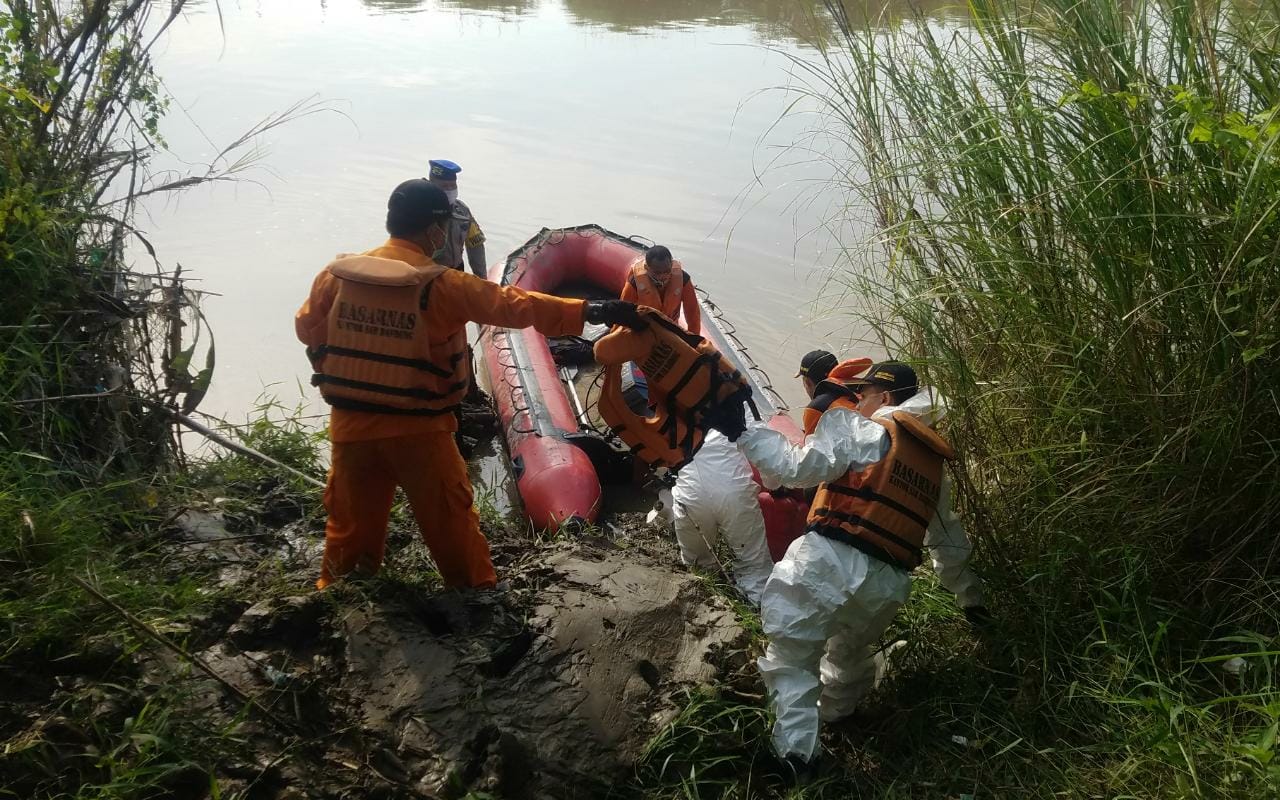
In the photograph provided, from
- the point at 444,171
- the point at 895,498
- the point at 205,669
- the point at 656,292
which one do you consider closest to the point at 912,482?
Result: the point at 895,498

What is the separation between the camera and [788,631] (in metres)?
2.86

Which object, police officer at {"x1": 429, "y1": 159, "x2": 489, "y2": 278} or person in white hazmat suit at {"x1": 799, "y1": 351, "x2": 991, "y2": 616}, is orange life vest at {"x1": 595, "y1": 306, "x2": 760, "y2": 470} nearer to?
person in white hazmat suit at {"x1": 799, "y1": 351, "x2": 991, "y2": 616}

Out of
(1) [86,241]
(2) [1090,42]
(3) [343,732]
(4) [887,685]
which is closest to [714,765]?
(4) [887,685]

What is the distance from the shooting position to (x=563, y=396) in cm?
565

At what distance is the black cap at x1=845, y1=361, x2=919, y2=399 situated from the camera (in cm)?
316

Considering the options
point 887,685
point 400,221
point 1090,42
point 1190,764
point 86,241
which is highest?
point 1090,42

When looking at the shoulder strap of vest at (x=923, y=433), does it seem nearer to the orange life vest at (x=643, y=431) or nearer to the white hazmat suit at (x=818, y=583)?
the white hazmat suit at (x=818, y=583)

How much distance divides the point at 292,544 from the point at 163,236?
6.77 m

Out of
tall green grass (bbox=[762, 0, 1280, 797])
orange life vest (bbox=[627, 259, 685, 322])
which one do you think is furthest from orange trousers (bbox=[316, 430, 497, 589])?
orange life vest (bbox=[627, 259, 685, 322])

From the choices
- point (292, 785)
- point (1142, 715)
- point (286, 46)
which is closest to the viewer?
point (292, 785)

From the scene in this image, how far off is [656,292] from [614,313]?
95.4 inches

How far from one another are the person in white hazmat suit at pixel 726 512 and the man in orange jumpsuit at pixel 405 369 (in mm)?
1180

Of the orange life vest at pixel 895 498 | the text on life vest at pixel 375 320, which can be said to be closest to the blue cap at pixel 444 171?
the text on life vest at pixel 375 320

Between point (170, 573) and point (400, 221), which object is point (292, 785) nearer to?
point (170, 573)
